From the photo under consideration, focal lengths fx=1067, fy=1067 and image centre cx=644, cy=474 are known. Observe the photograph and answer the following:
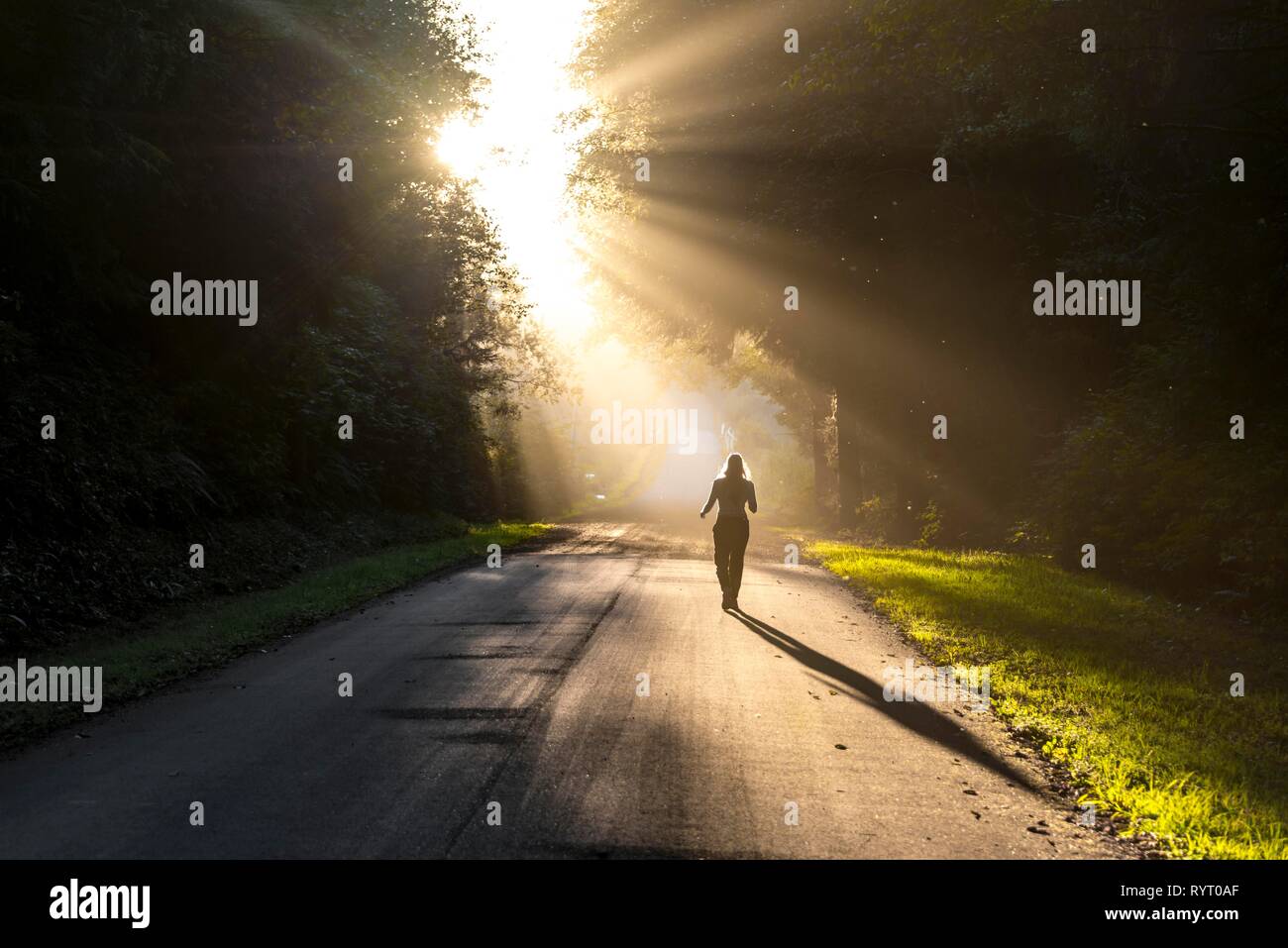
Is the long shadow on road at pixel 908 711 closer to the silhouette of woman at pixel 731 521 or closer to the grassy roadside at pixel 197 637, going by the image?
the silhouette of woman at pixel 731 521

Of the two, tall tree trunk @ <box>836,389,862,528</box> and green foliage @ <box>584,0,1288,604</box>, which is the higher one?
Result: green foliage @ <box>584,0,1288,604</box>

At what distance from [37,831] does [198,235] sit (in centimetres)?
1485

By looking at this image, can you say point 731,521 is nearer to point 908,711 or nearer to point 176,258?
point 908,711

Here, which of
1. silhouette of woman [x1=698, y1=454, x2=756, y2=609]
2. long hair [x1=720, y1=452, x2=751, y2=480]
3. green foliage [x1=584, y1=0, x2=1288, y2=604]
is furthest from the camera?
long hair [x1=720, y1=452, x2=751, y2=480]

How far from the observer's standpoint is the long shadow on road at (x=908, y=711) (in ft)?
24.7

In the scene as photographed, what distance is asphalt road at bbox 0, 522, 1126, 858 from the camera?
18.4ft

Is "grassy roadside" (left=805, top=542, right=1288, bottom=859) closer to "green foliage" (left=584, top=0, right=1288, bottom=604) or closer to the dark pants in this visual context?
"green foliage" (left=584, top=0, right=1288, bottom=604)

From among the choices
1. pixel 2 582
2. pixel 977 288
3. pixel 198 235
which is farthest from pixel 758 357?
pixel 2 582

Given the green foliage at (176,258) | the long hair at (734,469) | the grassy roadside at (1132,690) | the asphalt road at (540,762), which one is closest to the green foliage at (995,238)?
the grassy roadside at (1132,690)

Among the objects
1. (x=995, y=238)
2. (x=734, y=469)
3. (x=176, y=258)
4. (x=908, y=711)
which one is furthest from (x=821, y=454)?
(x=908, y=711)

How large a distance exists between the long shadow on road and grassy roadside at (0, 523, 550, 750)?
19.5 feet

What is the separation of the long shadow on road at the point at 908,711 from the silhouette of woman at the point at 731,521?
2629 millimetres

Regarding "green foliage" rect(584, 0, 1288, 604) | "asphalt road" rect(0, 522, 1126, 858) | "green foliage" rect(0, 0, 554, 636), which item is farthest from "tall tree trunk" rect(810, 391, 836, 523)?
"asphalt road" rect(0, 522, 1126, 858)

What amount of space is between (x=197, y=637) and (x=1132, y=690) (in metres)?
9.65
